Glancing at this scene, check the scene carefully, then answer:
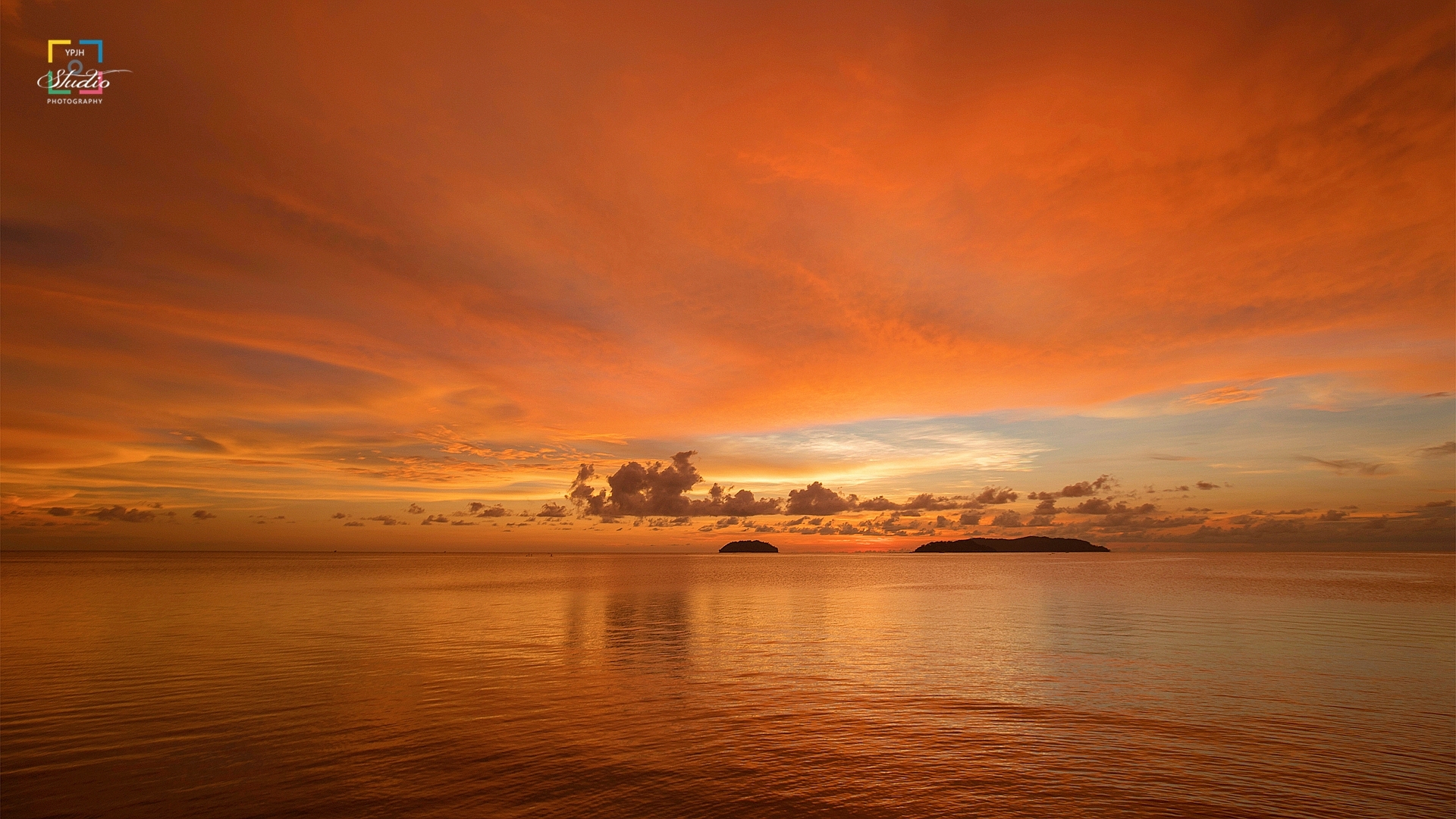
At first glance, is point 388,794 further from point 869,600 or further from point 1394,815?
point 869,600

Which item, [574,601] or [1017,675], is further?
[574,601]

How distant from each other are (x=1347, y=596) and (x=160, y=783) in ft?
346

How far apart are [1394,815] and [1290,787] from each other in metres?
1.91

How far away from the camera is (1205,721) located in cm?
2308

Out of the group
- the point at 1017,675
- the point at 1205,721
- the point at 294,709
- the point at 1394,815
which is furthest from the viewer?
the point at 1017,675

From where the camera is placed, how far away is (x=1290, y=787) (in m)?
17.1

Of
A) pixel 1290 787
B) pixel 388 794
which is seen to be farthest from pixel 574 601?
pixel 1290 787

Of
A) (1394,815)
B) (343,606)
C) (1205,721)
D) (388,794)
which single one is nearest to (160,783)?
(388,794)

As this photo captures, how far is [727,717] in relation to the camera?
24.0 m

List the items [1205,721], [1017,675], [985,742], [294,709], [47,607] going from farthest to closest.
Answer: [47,607], [1017,675], [294,709], [1205,721], [985,742]

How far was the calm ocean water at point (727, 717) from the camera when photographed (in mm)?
16641

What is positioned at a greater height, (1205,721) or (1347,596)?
(1205,721)

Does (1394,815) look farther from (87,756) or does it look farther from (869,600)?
(869,600)

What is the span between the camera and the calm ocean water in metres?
16.6
